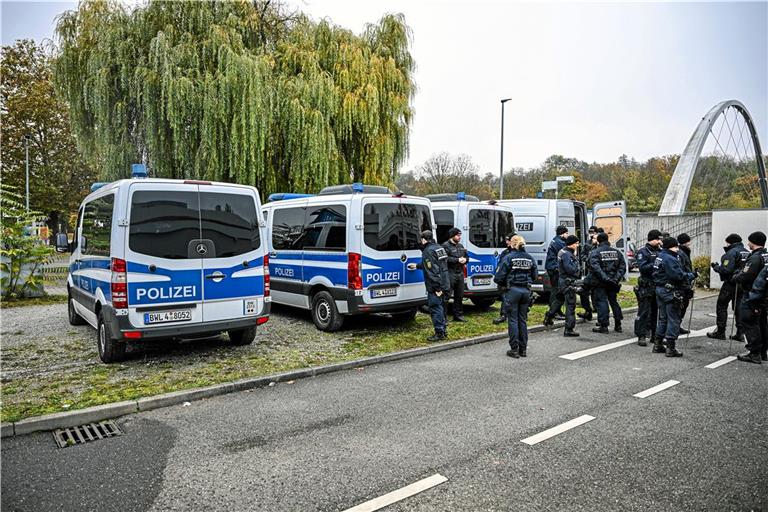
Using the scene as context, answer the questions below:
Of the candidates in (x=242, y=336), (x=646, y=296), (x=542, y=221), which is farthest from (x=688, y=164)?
(x=242, y=336)

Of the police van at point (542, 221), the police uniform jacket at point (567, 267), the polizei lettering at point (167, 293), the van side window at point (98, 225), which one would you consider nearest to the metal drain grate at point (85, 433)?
the polizei lettering at point (167, 293)

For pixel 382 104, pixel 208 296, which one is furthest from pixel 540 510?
pixel 382 104

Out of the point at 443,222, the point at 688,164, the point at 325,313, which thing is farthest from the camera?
the point at 688,164

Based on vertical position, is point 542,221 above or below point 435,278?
above

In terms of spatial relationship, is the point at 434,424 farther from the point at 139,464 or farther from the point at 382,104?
the point at 382,104

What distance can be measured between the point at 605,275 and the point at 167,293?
7.23m

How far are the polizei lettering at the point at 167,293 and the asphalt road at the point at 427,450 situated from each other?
1.58 meters

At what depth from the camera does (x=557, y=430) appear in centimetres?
455

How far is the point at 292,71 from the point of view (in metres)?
14.5

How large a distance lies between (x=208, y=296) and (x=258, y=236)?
109 centimetres

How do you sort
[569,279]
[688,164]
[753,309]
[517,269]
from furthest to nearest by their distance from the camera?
1. [688,164]
2. [569,279]
3. [517,269]
4. [753,309]

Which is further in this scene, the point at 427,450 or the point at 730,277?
the point at 730,277

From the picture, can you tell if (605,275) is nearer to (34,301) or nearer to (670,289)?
(670,289)

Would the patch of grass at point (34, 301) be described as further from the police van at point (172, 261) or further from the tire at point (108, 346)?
the tire at point (108, 346)
